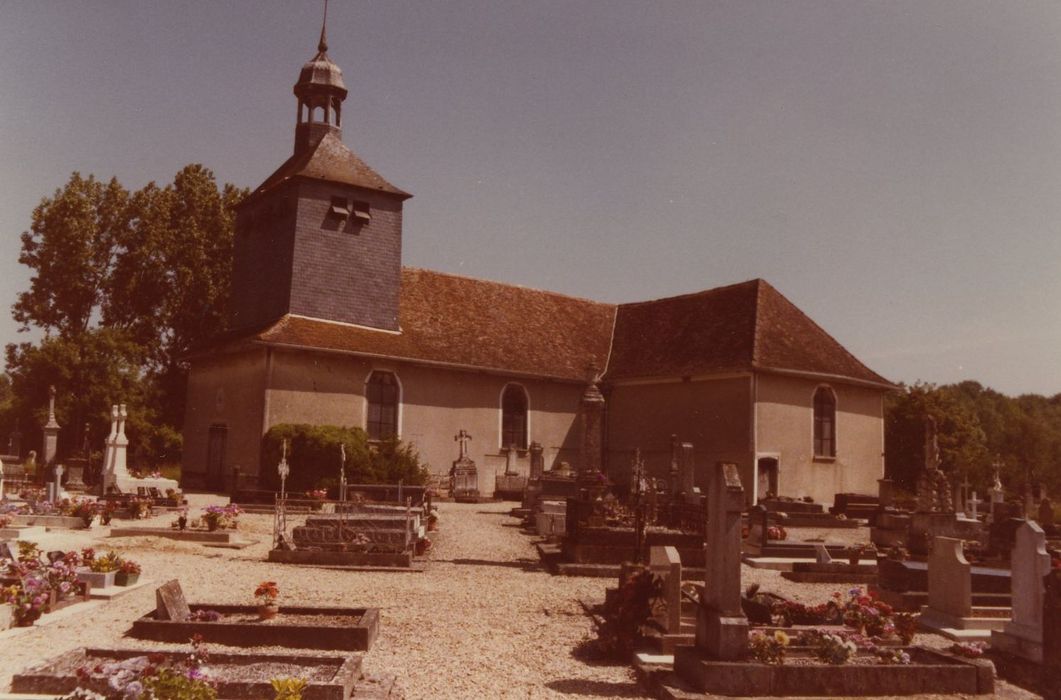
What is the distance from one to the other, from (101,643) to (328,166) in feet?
79.8

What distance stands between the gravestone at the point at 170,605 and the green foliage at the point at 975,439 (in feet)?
93.3

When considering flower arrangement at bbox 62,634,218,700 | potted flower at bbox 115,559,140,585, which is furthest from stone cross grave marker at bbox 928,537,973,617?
potted flower at bbox 115,559,140,585

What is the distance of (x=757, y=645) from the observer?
24.6 feet

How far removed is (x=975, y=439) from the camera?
57000 mm

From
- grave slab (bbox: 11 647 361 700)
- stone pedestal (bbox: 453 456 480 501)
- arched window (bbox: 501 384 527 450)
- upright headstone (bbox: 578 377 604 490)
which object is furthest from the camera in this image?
arched window (bbox: 501 384 527 450)

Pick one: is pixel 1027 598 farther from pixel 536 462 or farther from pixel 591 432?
pixel 536 462

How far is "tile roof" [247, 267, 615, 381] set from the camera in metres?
28.1

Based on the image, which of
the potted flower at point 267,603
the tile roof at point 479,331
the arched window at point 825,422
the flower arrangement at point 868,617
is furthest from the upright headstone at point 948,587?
the tile roof at point 479,331

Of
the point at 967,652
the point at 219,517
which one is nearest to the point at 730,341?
the point at 219,517

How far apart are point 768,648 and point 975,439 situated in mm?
57136

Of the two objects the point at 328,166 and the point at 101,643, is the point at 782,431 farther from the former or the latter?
the point at 101,643

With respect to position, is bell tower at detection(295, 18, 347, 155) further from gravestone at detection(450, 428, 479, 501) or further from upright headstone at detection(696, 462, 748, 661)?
upright headstone at detection(696, 462, 748, 661)

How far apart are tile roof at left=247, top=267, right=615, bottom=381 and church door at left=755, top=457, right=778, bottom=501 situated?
699cm

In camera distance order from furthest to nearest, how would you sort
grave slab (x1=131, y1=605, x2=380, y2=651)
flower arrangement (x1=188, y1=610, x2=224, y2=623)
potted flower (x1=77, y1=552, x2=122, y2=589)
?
1. potted flower (x1=77, y1=552, x2=122, y2=589)
2. flower arrangement (x1=188, y1=610, x2=224, y2=623)
3. grave slab (x1=131, y1=605, x2=380, y2=651)
